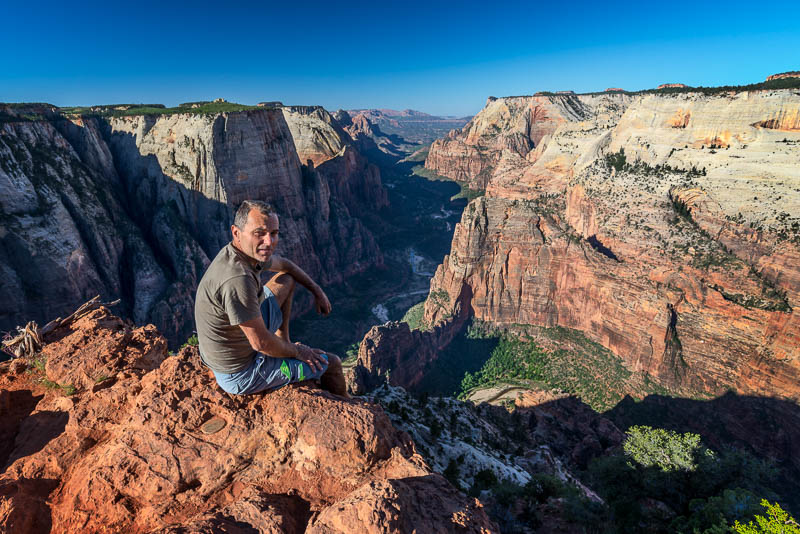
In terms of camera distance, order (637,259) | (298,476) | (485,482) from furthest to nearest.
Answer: (637,259) → (485,482) → (298,476)

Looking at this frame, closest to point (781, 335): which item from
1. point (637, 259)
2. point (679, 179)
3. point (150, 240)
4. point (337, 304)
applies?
point (637, 259)

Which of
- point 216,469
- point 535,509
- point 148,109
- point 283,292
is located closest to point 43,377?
point 216,469

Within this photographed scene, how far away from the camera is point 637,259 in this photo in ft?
Result: 141

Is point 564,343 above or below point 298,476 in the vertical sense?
below

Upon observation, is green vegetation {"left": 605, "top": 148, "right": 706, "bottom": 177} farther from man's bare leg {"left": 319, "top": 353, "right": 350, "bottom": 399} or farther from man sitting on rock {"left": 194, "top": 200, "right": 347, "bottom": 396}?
man sitting on rock {"left": 194, "top": 200, "right": 347, "bottom": 396}

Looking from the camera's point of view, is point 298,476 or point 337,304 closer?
point 298,476

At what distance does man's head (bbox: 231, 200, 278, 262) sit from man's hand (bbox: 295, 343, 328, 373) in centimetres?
190

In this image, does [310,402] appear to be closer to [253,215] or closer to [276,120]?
[253,215]

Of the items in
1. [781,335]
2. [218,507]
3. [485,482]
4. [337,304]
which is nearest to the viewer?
[218,507]

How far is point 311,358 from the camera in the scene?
672 cm

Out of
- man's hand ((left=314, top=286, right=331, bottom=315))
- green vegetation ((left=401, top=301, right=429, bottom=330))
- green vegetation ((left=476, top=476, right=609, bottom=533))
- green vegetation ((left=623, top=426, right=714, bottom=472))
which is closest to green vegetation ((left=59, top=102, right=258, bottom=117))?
green vegetation ((left=401, top=301, right=429, bottom=330))

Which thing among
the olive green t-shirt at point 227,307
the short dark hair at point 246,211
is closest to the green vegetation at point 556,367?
the olive green t-shirt at point 227,307

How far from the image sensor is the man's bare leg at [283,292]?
7.03 meters

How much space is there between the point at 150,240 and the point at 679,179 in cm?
7091
